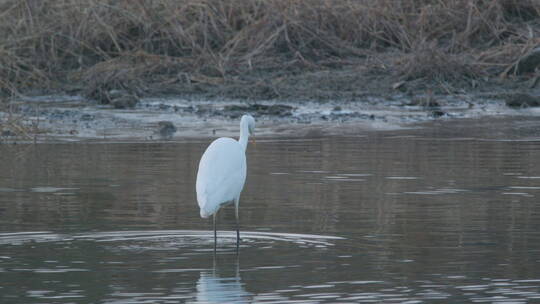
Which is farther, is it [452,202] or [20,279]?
[452,202]

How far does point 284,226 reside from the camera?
27.8 ft

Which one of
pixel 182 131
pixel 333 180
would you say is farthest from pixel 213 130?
pixel 333 180

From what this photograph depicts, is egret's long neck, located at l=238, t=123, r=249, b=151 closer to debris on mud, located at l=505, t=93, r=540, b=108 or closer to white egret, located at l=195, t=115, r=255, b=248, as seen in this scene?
white egret, located at l=195, t=115, r=255, b=248

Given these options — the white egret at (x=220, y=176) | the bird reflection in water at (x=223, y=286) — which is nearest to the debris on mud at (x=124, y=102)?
the white egret at (x=220, y=176)

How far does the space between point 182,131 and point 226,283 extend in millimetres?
8783

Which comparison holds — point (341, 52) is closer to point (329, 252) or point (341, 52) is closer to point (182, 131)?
point (182, 131)

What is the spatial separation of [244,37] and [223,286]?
14549 mm

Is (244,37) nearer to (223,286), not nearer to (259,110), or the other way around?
(259,110)

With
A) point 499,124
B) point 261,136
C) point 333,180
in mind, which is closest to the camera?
point 333,180

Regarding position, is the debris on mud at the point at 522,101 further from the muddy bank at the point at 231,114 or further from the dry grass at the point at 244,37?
the dry grass at the point at 244,37

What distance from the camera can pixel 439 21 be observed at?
21.9 metres

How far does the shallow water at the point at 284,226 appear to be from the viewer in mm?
6473

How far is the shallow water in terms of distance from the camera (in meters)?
6.47

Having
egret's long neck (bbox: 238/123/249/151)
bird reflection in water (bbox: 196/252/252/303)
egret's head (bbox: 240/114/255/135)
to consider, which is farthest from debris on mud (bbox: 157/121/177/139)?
bird reflection in water (bbox: 196/252/252/303)
